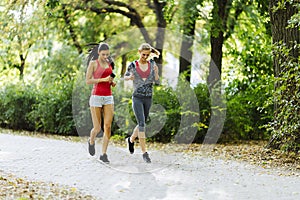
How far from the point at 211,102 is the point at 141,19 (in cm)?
647

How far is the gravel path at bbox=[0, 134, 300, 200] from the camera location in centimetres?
627

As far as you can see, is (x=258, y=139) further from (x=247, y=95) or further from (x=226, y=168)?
(x=226, y=168)

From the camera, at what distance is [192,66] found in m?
16.2

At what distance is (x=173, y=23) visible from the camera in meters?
15.6

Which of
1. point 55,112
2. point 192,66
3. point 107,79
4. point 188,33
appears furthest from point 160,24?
point 107,79

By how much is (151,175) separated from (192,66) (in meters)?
9.24

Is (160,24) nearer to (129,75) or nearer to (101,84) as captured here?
(129,75)

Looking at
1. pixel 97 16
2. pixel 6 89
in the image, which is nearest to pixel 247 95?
pixel 6 89

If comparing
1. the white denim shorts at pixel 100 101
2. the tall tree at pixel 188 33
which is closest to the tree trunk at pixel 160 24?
the tall tree at pixel 188 33

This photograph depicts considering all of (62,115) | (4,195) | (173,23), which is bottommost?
(4,195)

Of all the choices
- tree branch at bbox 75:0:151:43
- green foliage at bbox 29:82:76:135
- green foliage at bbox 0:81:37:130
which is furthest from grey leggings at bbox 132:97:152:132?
tree branch at bbox 75:0:151:43

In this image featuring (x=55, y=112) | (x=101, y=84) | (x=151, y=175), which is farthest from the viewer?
(x=55, y=112)

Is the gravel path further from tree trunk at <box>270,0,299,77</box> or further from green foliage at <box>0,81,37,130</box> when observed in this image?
green foliage at <box>0,81,37,130</box>

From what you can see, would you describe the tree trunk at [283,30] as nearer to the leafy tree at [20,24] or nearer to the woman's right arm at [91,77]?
the woman's right arm at [91,77]
